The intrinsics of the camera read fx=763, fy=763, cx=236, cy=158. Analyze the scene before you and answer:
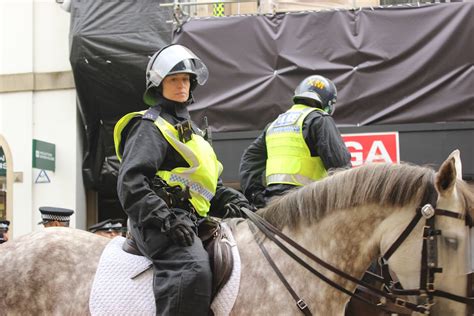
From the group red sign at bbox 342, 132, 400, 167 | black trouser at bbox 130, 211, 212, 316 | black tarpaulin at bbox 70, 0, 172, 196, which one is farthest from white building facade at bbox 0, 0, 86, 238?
black trouser at bbox 130, 211, 212, 316

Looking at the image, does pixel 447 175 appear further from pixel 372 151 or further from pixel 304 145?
pixel 372 151

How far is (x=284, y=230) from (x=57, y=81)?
34.8ft

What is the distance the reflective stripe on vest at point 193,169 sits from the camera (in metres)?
4.19

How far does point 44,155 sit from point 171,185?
31.3 feet

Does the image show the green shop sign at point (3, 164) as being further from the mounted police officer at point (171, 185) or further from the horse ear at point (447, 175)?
the horse ear at point (447, 175)

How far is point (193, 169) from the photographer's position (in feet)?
13.8

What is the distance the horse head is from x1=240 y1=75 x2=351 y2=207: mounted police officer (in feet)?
5.10

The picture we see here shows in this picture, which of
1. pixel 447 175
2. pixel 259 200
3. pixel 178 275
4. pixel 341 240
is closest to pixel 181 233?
pixel 178 275

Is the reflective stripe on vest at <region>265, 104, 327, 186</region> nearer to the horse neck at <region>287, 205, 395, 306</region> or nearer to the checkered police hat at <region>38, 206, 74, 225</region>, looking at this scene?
the horse neck at <region>287, 205, 395, 306</region>

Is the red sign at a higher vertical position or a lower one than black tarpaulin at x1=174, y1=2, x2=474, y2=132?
lower

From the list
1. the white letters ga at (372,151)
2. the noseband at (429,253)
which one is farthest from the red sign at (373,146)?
the noseband at (429,253)

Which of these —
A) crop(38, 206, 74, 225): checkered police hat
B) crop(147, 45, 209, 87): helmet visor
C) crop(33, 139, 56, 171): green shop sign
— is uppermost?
crop(147, 45, 209, 87): helmet visor

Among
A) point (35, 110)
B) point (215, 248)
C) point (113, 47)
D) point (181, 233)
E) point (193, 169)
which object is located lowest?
point (215, 248)

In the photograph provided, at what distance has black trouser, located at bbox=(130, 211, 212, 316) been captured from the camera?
3.82 metres
